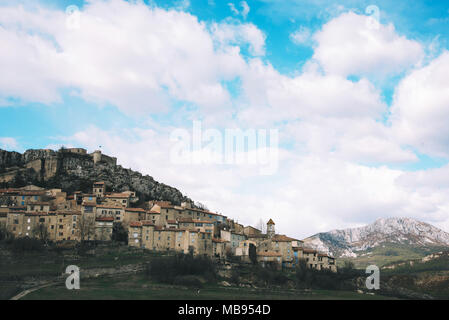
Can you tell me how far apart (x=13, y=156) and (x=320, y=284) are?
10571 cm

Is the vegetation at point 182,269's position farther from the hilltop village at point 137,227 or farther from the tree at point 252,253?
the tree at point 252,253

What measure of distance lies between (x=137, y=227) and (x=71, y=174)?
49.2 metres

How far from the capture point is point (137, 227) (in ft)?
306

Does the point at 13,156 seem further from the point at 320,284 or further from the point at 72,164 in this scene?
the point at 320,284

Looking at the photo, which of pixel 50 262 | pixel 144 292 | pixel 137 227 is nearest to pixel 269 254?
pixel 137 227

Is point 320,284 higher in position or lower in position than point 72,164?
lower

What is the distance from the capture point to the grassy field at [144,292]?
5975cm

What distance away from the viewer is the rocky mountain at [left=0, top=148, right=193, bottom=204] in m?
125

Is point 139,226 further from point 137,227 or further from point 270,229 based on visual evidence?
point 270,229

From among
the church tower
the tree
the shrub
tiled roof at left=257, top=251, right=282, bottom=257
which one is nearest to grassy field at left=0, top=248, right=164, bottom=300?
the shrub

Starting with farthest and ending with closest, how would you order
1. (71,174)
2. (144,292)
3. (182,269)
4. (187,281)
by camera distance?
(71,174) → (182,269) → (187,281) → (144,292)

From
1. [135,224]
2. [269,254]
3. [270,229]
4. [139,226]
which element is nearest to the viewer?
[139,226]

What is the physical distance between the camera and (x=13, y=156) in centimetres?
13462
